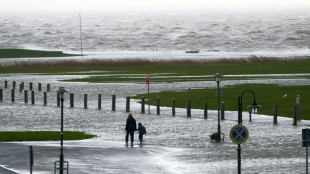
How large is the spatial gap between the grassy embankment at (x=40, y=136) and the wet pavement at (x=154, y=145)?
3.36 ft

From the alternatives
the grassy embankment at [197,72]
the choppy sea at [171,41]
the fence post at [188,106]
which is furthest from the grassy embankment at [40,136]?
the choppy sea at [171,41]

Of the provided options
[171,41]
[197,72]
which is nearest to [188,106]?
[197,72]

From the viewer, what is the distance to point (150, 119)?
48.8 meters

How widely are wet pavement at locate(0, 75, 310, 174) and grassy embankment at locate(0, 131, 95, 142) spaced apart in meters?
1.03

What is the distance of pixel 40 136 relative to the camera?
40.6 m

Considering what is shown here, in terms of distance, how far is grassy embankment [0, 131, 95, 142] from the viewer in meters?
39.7

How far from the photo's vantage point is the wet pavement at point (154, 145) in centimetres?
3192

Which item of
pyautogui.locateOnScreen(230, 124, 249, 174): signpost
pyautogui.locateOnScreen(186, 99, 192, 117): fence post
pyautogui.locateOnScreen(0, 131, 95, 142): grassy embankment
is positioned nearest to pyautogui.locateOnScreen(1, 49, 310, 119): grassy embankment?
pyautogui.locateOnScreen(186, 99, 192, 117): fence post

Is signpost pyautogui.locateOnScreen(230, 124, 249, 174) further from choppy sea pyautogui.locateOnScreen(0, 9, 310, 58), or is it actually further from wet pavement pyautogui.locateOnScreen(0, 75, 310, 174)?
choppy sea pyautogui.locateOnScreen(0, 9, 310, 58)

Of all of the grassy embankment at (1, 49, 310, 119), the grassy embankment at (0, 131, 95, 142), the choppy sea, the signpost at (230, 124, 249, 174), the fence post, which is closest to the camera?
the signpost at (230, 124, 249, 174)

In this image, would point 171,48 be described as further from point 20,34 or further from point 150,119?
point 150,119

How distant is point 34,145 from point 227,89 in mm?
31519

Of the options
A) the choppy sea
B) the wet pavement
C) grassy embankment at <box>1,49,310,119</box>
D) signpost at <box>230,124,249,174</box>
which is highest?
the choppy sea

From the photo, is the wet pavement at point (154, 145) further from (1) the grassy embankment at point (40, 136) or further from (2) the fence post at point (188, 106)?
(1) the grassy embankment at point (40, 136)
